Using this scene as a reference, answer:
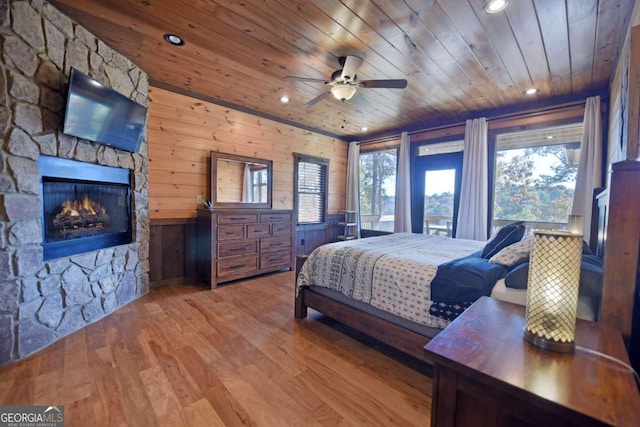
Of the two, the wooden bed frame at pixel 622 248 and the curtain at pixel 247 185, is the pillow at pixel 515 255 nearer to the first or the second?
the wooden bed frame at pixel 622 248

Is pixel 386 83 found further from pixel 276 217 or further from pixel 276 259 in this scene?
pixel 276 259

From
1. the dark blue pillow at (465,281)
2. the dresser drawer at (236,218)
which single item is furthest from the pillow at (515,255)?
the dresser drawer at (236,218)

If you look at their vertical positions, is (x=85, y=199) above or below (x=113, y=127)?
below

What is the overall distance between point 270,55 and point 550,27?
2294 mm

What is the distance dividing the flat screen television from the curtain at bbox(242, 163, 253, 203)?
1526mm

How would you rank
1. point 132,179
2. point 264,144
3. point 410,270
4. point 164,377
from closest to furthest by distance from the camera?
point 164,377 → point 410,270 → point 132,179 → point 264,144

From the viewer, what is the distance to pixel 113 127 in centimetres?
263

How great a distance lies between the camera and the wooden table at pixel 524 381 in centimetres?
70

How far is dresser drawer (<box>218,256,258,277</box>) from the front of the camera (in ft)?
12.0

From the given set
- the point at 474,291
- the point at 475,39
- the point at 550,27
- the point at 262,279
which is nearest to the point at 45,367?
the point at 262,279

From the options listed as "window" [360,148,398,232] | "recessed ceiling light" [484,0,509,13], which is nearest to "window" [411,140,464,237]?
"window" [360,148,398,232]

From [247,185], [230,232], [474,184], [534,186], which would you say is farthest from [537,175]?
[230,232]

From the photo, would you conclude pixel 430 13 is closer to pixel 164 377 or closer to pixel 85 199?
pixel 164 377

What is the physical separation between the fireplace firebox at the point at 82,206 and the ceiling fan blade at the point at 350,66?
2.49 meters
